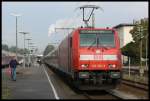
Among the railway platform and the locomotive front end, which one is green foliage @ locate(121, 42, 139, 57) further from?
the locomotive front end

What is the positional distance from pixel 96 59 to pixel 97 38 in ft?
3.93

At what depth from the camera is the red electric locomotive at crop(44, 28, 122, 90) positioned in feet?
71.3

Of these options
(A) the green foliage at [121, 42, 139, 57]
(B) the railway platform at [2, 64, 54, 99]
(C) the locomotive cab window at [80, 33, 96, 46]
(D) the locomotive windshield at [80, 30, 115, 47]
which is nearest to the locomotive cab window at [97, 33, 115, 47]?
(D) the locomotive windshield at [80, 30, 115, 47]

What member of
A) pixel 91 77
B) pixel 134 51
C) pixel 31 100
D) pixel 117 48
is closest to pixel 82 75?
pixel 91 77

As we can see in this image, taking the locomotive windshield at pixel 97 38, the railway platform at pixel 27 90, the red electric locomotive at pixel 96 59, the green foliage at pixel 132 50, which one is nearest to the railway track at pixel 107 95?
the red electric locomotive at pixel 96 59

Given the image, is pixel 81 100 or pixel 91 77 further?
pixel 91 77

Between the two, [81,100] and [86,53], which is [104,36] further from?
[81,100]

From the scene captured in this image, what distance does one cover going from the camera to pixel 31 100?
18297 millimetres

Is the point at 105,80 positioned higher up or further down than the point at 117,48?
further down

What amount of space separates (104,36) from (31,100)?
6058mm

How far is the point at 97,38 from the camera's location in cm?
2266

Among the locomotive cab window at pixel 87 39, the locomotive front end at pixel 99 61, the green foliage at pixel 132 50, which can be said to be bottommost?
the locomotive front end at pixel 99 61

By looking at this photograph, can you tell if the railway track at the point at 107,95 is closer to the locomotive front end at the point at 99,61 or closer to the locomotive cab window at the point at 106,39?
the locomotive front end at the point at 99,61

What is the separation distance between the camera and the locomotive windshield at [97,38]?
74.0ft
